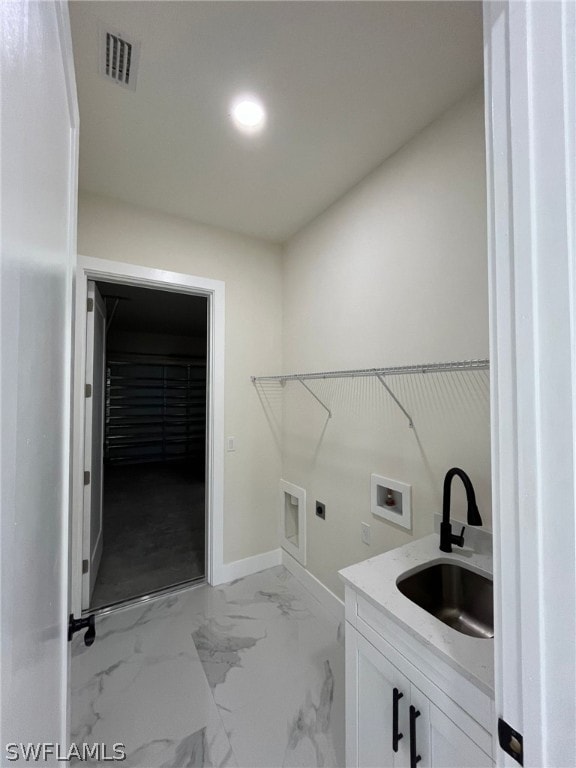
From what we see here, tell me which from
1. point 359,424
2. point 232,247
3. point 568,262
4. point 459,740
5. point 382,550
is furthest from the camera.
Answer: point 232,247

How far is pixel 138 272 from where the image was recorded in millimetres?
2086

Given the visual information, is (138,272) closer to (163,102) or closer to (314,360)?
(163,102)

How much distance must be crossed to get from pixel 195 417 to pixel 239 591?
510 cm

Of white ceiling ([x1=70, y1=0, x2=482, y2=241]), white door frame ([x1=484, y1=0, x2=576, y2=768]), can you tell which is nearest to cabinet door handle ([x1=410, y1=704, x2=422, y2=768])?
white door frame ([x1=484, y1=0, x2=576, y2=768])

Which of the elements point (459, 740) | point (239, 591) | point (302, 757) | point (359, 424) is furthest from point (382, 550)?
point (239, 591)

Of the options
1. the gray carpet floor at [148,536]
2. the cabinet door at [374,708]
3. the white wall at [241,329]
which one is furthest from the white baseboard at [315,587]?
the cabinet door at [374,708]

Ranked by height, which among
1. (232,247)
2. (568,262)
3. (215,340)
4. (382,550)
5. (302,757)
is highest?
(232,247)

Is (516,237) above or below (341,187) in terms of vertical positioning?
below

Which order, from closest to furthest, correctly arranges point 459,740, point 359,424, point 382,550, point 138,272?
1. point 459,740
2. point 382,550
3. point 359,424
4. point 138,272

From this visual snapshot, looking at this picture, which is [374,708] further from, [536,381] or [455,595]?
[536,381]

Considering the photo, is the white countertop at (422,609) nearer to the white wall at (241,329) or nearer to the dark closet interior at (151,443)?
the white wall at (241,329)

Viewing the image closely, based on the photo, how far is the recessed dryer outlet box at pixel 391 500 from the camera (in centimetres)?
154

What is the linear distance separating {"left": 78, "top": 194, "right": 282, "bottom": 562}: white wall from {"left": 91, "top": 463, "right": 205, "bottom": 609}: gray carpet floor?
59 cm

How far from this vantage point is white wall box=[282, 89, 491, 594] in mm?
1312
